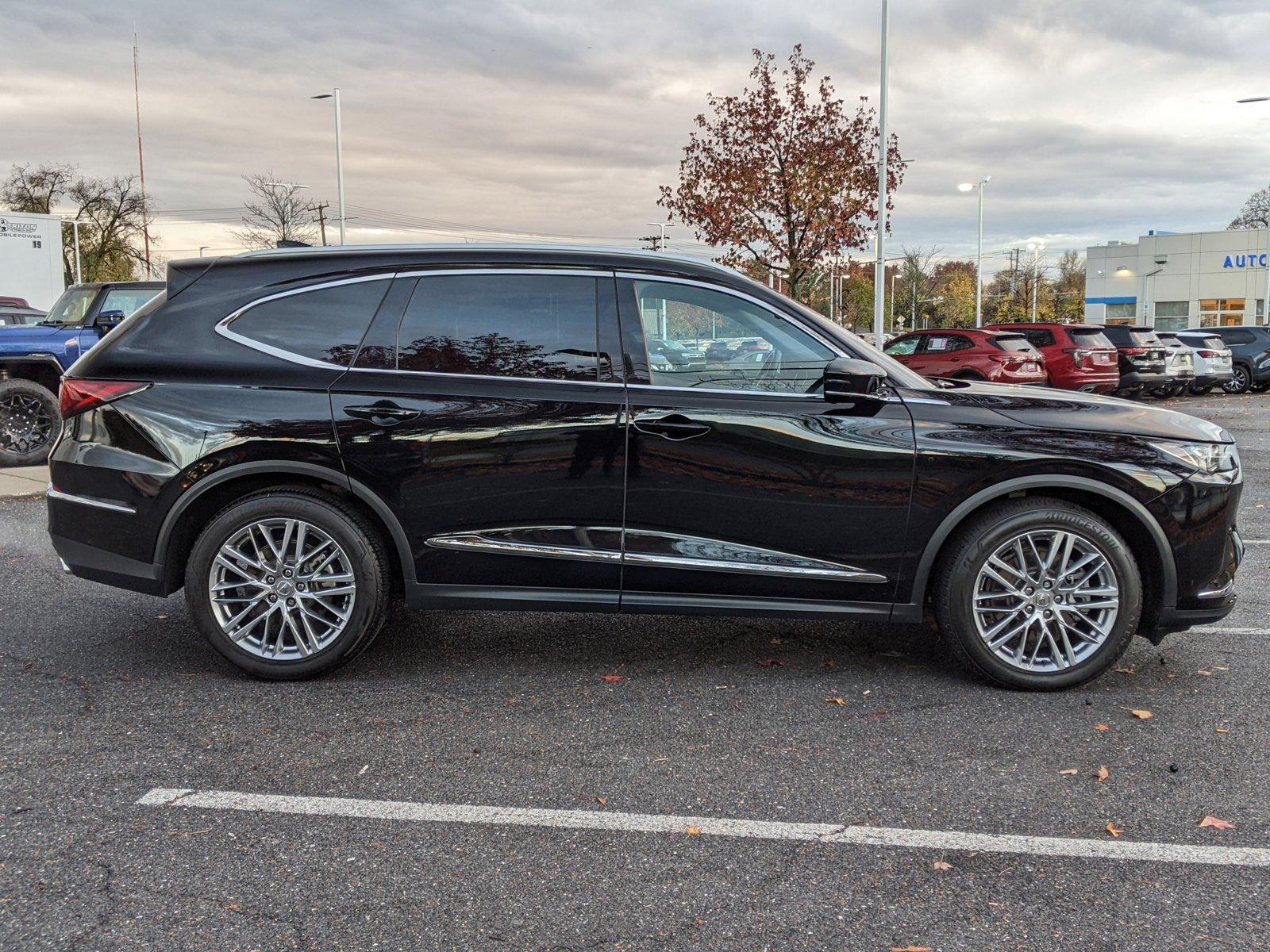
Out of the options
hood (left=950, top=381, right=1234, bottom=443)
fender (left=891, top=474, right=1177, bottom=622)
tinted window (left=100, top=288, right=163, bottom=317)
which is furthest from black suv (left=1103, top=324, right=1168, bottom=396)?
fender (left=891, top=474, right=1177, bottom=622)

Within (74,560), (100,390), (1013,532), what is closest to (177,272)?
(100,390)

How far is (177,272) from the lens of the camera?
15.3 feet

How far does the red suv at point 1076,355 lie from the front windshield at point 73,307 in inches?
606

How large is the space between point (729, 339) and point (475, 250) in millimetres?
1150

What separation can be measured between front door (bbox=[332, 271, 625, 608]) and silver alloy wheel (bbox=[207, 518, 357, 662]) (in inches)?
13.0

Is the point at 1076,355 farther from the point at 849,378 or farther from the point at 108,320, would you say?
the point at 849,378

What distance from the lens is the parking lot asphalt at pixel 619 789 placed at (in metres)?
2.73

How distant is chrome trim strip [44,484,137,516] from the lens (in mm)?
4465

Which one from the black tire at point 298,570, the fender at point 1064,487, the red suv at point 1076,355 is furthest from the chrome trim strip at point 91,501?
the red suv at point 1076,355

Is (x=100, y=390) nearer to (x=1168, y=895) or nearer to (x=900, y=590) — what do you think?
(x=900, y=590)

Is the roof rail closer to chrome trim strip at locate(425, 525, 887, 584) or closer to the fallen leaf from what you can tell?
chrome trim strip at locate(425, 525, 887, 584)

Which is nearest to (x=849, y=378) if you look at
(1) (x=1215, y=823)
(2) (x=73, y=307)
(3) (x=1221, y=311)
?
(1) (x=1215, y=823)

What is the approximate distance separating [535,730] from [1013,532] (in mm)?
2060

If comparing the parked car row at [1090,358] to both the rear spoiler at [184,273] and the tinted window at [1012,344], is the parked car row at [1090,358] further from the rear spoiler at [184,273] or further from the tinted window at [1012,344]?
the rear spoiler at [184,273]
